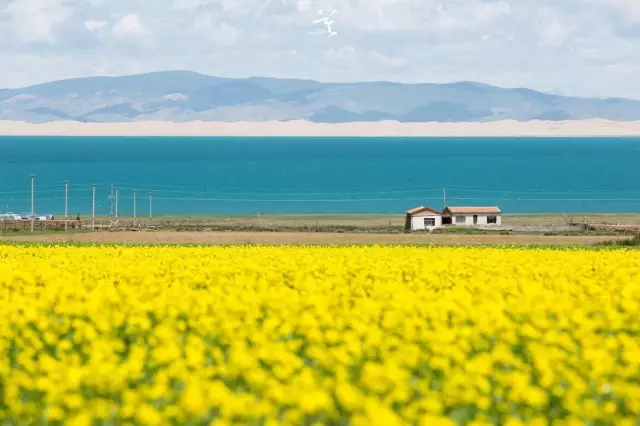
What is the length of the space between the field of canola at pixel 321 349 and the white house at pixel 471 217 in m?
75.8

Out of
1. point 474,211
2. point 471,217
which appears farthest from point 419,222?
point 474,211

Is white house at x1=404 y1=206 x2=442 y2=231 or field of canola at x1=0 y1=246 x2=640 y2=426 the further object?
white house at x1=404 y1=206 x2=442 y2=231

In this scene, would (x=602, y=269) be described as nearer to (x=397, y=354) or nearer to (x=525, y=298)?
(x=525, y=298)

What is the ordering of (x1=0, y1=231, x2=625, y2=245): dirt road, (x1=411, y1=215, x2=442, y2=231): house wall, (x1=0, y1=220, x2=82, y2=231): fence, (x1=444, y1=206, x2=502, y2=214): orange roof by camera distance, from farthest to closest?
(x1=444, y1=206, x2=502, y2=214): orange roof < (x1=411, y1=215, x2=442, y2=231): house wall < (x1=0, y1=220, x2=82, y2=231): fence < (x1=0, y1=231, x2=625, y2=245): dirt road

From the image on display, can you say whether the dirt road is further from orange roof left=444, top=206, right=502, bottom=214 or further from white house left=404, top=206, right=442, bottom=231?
orange roof left=444, top=206, right=502, bottom=214

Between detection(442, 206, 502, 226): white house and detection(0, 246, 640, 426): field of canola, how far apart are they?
7584 cm

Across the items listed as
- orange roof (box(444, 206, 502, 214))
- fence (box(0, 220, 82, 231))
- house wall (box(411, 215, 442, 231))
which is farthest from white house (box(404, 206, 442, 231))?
fence (box(0, 220, 82, 231))

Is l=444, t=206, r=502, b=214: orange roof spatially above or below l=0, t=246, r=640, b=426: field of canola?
below

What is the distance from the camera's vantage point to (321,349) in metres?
11.3

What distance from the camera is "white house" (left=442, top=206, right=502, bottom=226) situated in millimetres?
94812

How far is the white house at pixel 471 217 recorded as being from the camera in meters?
94.8

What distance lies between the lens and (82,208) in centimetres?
13925

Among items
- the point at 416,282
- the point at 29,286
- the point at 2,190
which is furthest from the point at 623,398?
the point at 2,190

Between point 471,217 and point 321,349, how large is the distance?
85124 mm
